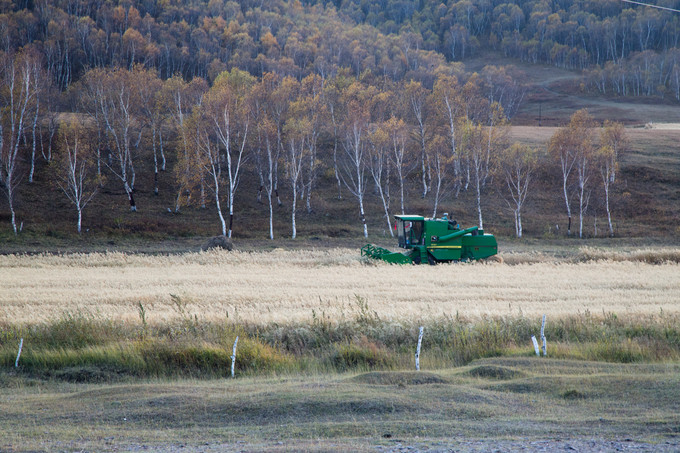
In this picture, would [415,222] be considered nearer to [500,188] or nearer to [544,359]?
[544,359]

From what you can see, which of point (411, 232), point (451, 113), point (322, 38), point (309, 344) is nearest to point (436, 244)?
point (411, 232)

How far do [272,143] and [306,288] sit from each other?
33.1m

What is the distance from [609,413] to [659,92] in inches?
5726

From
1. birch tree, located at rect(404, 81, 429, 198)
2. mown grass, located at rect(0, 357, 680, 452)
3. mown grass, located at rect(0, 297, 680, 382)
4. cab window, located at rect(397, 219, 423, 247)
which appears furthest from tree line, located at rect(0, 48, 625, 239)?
mown grass, located at rect(0, 357, 680, 452)

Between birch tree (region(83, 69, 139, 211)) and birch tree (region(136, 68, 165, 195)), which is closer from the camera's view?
birch tree (region(83, 69, 139, 211))

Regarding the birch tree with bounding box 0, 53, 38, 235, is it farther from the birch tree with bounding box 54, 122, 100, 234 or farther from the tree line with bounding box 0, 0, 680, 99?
the tree line with bounding box 0, 0, 680, 99

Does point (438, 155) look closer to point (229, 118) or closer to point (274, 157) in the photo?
point (274, 157)

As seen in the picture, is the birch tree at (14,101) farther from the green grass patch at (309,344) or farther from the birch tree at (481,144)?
the green grass patch at (309,344)

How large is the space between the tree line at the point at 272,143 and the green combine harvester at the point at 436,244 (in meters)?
16.9

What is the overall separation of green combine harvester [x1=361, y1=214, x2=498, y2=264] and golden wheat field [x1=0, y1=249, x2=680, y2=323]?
1.53 m

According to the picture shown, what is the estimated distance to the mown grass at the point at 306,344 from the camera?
440 inches

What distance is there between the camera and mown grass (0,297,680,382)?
11172mm

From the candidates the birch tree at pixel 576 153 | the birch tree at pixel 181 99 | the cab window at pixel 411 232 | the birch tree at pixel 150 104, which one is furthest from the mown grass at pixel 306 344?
the birch tree at pixel 150 104

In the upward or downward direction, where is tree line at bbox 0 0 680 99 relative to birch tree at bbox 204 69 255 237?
upward
